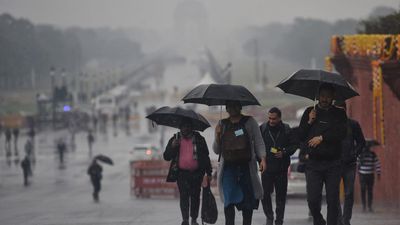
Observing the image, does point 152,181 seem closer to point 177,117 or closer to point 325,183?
point 177,117

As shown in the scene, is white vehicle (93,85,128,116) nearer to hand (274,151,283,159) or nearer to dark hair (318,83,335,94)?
hand (274,151,283,159)

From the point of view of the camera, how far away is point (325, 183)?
1150 centimetres

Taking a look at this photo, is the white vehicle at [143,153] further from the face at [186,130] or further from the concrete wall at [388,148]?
the face at [186,130]

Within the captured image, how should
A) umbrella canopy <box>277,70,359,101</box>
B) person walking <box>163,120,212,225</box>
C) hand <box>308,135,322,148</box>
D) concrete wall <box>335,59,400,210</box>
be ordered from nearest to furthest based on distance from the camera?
hand <box>308,135,322,148</box>
umbrella canopy <box>277,70,359,101</box>
person walking <box>163,120,212,225</box>
concrete wall <box>335,59,400,210</box>

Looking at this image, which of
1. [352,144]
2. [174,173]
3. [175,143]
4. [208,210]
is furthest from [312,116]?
[174,173]

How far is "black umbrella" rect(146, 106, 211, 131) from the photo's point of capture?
1397cm

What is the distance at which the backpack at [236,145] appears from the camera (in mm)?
11844

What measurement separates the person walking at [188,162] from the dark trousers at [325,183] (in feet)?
7.58

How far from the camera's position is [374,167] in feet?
59.5

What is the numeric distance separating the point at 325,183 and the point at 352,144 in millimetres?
1796

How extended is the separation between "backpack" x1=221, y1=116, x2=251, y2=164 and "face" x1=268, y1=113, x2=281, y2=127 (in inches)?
65.2

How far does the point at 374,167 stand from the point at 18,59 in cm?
8641

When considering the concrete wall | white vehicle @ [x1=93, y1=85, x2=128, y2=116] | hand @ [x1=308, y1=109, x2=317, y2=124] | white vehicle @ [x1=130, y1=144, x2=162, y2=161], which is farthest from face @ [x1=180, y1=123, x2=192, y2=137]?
white vehicle @ [x1=93, y1=85, x2=128, y2=116]

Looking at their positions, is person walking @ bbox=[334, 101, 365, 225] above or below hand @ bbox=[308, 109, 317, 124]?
below
